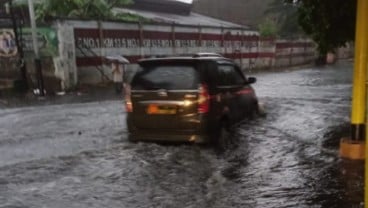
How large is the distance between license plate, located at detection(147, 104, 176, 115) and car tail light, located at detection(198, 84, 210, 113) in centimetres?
45

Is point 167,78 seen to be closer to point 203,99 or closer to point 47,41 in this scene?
point 203,99

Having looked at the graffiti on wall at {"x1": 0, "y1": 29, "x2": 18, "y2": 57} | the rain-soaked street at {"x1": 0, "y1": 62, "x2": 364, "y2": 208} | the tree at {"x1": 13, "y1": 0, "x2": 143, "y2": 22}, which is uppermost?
the tree at {"x1": 13, "y1": 0, "x2": 143, "y2": 22}

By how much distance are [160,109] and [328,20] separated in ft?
11.3

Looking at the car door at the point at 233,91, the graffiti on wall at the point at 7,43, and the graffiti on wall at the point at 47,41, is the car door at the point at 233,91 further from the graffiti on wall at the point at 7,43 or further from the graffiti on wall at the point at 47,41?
the graffiti on wall at the point at 7,43

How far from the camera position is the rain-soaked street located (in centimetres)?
679

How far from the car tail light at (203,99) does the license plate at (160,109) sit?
45cm

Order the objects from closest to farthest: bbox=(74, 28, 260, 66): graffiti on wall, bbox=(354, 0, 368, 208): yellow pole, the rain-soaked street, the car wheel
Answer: the rain-soaked street → bbox=(354, 0, 368, 208): yellow pole → the car wheel → bbox=(74, 28, 260, 66): graffiti on wall

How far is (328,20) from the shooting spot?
9812mm

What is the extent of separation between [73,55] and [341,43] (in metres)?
13.4

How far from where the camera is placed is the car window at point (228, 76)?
1010 cm

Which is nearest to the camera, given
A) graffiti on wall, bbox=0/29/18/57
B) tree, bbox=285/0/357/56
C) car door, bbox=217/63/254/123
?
tree, bbox=285/0/357/56

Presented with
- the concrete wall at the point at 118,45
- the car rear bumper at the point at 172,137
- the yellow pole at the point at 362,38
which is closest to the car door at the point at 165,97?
the car rear bumper at the point at 172,137

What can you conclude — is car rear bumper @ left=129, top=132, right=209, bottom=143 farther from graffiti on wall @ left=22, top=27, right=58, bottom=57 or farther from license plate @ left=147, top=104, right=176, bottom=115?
graffiti on wall @ left=22, top=27, right=58, bottom=57

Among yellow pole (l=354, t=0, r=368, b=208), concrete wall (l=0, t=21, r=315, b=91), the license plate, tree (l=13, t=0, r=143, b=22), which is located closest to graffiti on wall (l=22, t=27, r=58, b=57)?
concrete wall (l=0, t=21, r=315, b=91)
